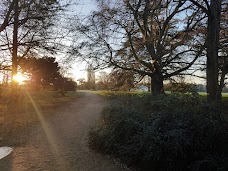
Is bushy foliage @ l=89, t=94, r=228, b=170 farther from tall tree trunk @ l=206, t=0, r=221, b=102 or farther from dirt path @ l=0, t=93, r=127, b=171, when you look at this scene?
tall tree trunk @ l=206, t=0, r=221, b=102

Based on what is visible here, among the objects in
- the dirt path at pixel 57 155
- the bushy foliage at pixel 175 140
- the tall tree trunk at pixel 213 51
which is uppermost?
the tall tree trunk at pixel 213 51

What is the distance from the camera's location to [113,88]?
17.2 m

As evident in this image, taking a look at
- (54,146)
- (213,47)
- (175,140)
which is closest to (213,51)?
(213,47)

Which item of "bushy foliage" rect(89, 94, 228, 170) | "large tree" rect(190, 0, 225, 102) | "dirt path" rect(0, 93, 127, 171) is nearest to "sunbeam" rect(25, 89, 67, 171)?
"dirt path" rect(0, 93, 127, 171)

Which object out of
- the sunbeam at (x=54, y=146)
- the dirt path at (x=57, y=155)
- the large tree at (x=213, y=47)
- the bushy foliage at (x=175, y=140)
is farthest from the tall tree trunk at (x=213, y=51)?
the sunbeam at (x=54, y=146)

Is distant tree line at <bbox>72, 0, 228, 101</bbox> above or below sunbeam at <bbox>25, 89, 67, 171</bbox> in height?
above

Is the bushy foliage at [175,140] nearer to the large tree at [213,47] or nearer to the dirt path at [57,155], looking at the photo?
the dirt path at [57,155]

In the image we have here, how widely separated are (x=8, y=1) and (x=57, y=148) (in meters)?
8.92

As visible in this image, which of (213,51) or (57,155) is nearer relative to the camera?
(57,155)

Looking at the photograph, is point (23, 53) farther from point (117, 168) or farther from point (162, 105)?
point (117, 168)

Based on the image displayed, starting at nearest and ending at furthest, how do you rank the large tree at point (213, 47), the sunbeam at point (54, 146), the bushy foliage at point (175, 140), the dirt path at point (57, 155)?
the bushy foliage at point (175, 140)
the dirt path at point (57, 155)
the sunbeam at point (54, 146)
the large tree at point (213, 47)

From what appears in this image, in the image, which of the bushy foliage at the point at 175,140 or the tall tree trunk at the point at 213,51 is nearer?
the bushy foliage at the point at 175,140

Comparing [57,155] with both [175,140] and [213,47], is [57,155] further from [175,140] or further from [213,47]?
[213,47]

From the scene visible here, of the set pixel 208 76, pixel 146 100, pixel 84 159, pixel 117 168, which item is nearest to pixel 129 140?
pixel 117 168
